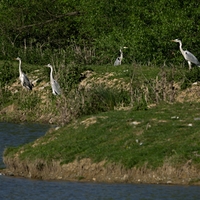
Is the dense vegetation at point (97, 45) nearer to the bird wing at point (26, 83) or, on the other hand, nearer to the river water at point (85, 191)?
the bird wing at point (26, 83)

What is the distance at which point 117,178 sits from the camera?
61.4 feet

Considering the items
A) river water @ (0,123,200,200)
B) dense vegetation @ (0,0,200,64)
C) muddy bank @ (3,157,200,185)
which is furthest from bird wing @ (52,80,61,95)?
river water @ (0,123,200,200)

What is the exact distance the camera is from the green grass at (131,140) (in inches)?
738

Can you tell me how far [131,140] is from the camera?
19938 millimetres

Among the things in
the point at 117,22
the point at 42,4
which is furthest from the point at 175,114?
the point at 42,4

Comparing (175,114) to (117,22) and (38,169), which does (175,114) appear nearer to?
(38,169)

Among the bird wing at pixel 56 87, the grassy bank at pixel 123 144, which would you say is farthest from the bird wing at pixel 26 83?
the grassy bank at pixel 123 144

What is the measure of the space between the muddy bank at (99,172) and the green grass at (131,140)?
139 millimetres

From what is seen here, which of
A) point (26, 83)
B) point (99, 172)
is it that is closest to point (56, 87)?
point (26, 83)

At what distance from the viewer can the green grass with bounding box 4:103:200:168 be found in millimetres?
18750

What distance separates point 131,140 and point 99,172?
1187 millimetres

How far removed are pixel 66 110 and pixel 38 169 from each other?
166 inches

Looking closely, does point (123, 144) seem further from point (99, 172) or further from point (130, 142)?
point (99, 172)

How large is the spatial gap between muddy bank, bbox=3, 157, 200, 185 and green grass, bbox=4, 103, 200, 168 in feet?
0.45
